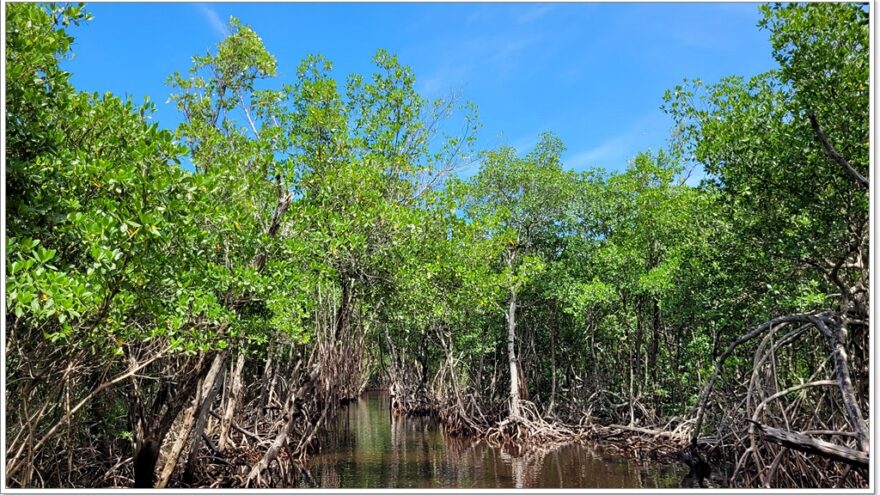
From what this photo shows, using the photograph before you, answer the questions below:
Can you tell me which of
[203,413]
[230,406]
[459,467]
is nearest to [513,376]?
[459,467]

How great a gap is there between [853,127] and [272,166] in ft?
21.6

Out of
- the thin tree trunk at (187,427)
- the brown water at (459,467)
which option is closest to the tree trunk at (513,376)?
the brown water at (459,467)

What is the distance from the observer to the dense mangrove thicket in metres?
4.23

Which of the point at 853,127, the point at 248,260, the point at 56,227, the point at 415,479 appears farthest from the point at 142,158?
the point at 415,479

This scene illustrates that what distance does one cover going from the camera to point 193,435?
844 centimetres

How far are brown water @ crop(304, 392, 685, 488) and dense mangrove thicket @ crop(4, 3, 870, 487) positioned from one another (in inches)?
30.0

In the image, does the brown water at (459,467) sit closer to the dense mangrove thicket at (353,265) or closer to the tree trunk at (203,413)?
the dense mangrove thicket at (353,265)

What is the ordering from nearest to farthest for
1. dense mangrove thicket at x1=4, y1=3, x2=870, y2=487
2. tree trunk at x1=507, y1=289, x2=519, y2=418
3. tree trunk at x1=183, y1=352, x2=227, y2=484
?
dense mangrove thicket at x1=4, y1=3, x2=870, y2=487 < tree trunk at x1=183, y1=352, x2=227, y2=484 < tree trunk at x1=507, y1=289, x2=519, y2=418

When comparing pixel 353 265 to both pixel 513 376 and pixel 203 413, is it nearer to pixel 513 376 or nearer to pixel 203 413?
pixel 203 413

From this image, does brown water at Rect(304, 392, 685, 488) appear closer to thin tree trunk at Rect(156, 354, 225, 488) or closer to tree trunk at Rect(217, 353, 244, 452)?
tree trunk at Rect(217, 353, 244, 452)

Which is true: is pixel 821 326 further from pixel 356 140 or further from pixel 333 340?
pixel 333 340

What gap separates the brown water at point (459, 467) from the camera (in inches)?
400

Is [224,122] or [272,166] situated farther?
[224,122]

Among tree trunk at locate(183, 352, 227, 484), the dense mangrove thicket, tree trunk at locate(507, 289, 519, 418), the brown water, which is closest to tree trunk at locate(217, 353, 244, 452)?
the dense mangrove thicket
